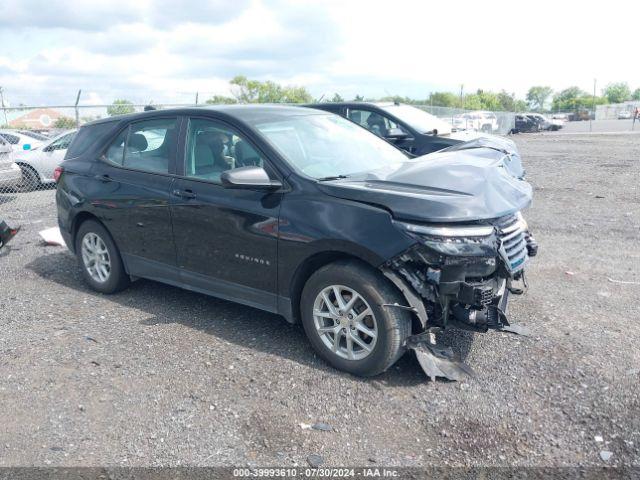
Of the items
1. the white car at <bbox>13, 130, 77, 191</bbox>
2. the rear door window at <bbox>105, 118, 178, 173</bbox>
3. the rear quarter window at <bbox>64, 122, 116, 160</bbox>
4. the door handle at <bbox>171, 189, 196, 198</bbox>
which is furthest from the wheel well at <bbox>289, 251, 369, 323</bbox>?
the white car at <bbox>13, 130, 77, 191</bbox>

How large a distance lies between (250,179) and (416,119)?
6.77 meters

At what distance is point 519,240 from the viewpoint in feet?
13.3

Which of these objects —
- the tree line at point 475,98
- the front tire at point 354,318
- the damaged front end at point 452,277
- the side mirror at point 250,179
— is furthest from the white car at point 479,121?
the front tire at point 354,318

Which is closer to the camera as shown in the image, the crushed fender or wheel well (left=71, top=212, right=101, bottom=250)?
the crushed fender

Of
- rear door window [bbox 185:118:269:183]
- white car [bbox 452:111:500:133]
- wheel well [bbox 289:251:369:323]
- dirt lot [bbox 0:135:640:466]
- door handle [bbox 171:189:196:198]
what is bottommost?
dirt lot [bbox 0:135:640:466]

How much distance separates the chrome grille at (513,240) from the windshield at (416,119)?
5886 millimetres

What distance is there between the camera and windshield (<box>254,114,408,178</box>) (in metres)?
4.36

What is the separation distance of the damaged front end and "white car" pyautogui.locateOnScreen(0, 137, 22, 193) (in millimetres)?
10233

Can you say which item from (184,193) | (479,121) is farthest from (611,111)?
(184,193)

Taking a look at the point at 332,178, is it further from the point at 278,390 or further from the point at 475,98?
the point at 475,98

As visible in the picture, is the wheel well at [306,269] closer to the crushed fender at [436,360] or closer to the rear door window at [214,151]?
the crushed fender at [436,360]

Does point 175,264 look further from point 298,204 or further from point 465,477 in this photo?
point 465,477

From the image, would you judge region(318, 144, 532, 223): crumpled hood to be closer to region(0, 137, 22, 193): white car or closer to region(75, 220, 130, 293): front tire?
region(75, 220, 130, 293): front tire

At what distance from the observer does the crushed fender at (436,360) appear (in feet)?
12.2
